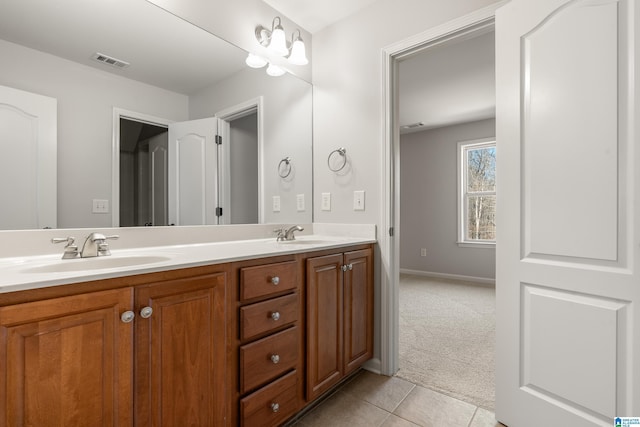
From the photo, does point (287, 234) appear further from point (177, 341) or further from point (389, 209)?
point (177, 341)

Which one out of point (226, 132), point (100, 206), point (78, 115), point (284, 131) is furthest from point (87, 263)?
point (284, 131)

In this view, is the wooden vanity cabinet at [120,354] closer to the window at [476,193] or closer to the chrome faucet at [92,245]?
the chrome faucet at [92,245]

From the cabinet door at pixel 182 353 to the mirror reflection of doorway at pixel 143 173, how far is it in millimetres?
651

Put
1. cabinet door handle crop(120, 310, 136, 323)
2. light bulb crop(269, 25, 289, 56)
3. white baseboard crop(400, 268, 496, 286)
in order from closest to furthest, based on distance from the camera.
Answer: cabinet door handle crop(120, 310, 136, 323)
light bulb crop(269, 25, 289, 56)
white baseboard crop(400, 268, 496, 286)

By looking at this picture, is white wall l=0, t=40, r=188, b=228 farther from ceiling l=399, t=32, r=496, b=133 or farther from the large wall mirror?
ceiling l=399, t=32, r=496, b=133

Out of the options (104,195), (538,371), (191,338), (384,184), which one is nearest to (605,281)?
(538,371)

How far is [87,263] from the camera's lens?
116 cm

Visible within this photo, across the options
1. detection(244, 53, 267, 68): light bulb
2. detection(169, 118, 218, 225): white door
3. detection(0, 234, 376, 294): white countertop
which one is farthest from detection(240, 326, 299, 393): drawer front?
detection(244, 53, 267, 68): light bulb

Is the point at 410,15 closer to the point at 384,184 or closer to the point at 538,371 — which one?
the point at 384,184

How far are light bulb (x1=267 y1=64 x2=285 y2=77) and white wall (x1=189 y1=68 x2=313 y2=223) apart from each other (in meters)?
0.03

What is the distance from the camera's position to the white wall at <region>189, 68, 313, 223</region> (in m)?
2.02

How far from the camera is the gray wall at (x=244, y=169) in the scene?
1948mm

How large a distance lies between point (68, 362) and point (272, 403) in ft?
2.63

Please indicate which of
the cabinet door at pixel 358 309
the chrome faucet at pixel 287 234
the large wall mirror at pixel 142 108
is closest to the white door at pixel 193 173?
the large wall mirror at pixel 142 108
